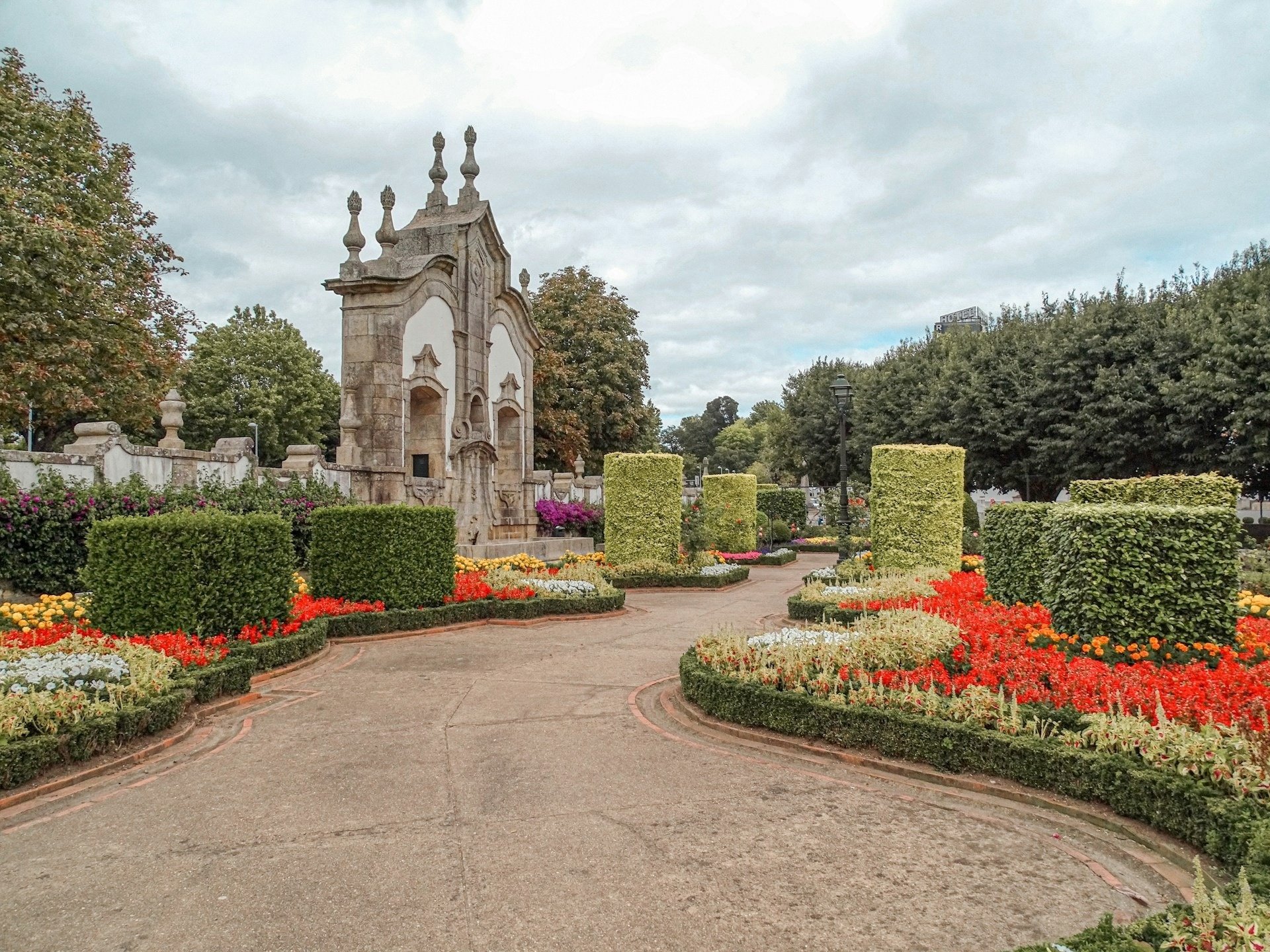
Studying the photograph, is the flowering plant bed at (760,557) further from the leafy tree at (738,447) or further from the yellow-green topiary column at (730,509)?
the leafy tree at (738,447)

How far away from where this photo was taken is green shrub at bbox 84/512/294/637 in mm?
7387

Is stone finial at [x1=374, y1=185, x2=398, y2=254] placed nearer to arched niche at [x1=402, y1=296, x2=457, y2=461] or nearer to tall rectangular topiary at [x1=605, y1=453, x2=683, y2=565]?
arched niche at [x1=402, y1=296, x2=457, y2=461]

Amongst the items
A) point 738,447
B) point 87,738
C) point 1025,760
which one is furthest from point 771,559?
point 738,447

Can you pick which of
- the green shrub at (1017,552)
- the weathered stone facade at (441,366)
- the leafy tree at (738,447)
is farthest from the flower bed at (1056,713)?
the leafy tree at (738,447)

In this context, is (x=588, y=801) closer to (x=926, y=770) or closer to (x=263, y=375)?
(x=926, y=770)

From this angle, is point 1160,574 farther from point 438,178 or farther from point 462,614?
point 438,178

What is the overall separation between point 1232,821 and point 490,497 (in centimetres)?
1751

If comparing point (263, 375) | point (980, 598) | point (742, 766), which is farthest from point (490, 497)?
point (263, 375)

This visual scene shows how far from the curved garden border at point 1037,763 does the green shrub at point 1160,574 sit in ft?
8.23

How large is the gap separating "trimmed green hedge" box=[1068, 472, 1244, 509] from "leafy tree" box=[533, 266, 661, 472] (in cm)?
2545

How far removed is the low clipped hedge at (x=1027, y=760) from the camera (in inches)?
145

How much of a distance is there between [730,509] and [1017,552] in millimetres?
14367

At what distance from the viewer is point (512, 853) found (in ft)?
12.5

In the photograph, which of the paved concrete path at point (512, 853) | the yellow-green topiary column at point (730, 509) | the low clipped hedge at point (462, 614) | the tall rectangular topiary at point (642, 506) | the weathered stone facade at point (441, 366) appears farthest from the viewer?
the yellow-green topiary column at point (730, 509)
